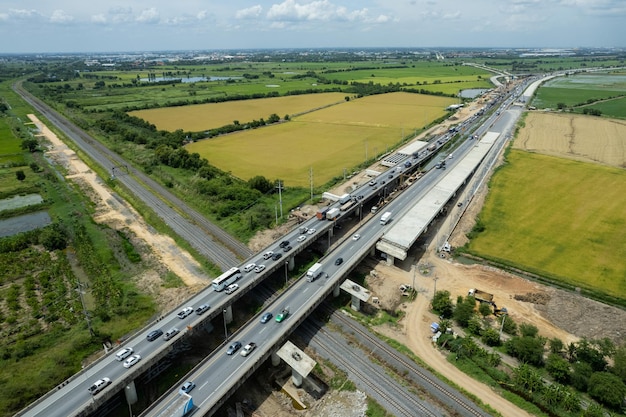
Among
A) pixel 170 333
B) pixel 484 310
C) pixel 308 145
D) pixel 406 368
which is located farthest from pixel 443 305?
pixel 308 145

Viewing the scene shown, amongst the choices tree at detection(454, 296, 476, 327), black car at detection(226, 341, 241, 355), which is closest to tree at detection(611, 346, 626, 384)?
tree at detection(454, 296, 476, 327)

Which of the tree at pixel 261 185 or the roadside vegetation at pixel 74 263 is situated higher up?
the tree at pixel 261 185

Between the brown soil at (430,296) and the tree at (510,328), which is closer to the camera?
the brown soil at (430,296)

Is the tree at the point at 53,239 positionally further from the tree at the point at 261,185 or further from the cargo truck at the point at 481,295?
the cargo truck at the point at 481,295

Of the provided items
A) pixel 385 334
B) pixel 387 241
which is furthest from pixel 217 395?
pixel 387 241

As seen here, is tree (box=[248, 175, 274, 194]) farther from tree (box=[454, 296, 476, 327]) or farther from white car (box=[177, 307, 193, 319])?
tree (box=[454, 296, 476, 327])

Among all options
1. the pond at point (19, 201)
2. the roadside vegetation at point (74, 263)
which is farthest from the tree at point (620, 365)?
the pond at point (19, 201)

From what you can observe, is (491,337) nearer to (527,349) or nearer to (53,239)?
(527,349)
